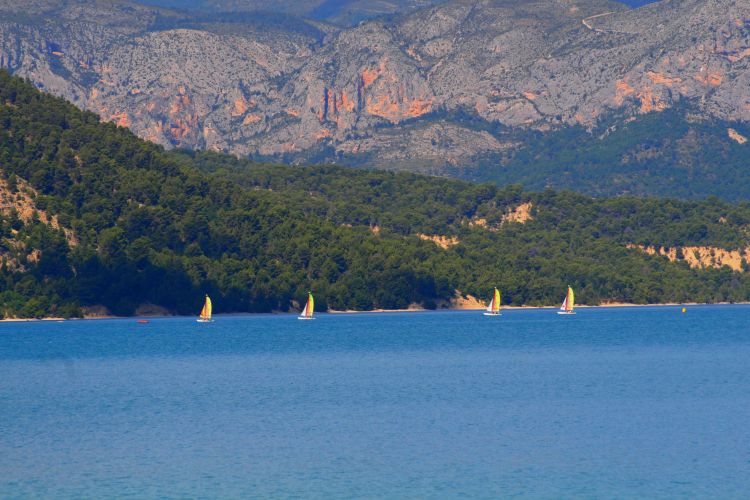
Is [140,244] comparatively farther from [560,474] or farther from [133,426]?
[560,474]

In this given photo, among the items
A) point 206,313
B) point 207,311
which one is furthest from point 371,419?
point 206,313

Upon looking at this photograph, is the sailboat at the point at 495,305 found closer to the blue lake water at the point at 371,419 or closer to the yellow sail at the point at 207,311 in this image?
the yellow sail at the point at 207,311

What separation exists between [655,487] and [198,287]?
438ft

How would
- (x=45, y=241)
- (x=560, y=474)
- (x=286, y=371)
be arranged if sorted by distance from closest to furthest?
(x=560, y=474) → (x=286, y=371) → (x=45, y=241)

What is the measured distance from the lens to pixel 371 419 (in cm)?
6738

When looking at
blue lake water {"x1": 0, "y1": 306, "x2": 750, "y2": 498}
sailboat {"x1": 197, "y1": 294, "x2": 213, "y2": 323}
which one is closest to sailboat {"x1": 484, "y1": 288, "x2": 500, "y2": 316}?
sailboat {"x1": 197, "y1": 294, "x2": 213, "y2": 323}

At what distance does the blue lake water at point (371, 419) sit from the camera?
49312mm

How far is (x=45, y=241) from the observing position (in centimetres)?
16088

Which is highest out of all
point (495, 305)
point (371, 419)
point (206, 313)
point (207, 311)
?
point (495, 305)

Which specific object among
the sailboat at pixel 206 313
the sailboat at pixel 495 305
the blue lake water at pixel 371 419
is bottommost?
the blue lake water at pixel 371 419

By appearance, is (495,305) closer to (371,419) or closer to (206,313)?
(206,313)

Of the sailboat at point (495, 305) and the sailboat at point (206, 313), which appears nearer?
the sailboat at point (206, 313)

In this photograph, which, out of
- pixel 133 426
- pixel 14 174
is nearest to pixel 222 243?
pixel 14 174

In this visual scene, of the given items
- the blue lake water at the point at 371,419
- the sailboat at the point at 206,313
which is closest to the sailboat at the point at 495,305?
the sailboat at the point at 206,313
